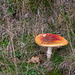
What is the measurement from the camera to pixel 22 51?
9.03 feet

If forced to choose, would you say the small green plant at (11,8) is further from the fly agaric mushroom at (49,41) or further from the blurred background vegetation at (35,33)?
the fly agaric mushroom at (49,41)

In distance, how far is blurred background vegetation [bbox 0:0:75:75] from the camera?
237cm

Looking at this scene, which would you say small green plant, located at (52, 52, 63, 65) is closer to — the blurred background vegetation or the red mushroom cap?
the blurred background vegetation

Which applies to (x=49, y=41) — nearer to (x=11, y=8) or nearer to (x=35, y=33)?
(x=35, y=33)

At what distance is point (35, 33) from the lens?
3.16 m

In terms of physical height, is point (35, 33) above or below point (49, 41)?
below

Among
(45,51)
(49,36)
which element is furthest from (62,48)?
(49,36)

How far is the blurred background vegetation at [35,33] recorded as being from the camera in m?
2.37

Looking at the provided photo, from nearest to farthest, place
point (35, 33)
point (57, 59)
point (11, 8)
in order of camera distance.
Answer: point (57, 59) → point (35, 33) → point (11, 8)

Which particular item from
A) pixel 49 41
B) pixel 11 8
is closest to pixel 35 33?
pixel 49 41

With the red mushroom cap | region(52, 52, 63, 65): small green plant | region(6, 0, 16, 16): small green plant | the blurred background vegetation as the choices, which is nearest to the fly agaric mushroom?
the red mushroom cap

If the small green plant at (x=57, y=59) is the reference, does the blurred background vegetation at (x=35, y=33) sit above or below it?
above

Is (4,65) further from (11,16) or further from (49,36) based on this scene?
(11,16)

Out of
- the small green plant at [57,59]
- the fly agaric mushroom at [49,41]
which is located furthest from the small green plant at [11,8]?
the small green plant at [57,59]
